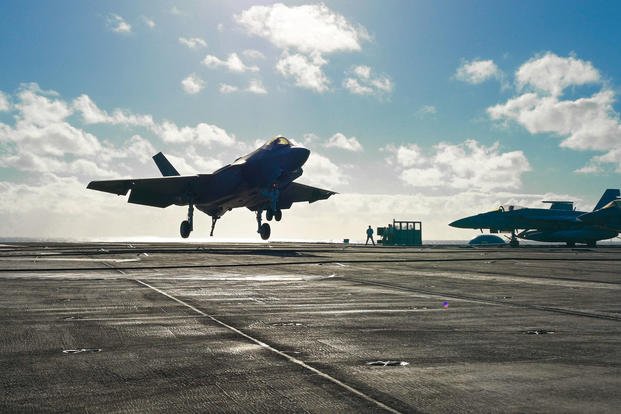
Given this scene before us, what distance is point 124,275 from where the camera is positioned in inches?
635

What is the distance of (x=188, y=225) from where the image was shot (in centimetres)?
4838

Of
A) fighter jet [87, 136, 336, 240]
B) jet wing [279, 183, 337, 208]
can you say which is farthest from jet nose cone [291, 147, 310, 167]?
jet wing [279, 183, 337, 208]

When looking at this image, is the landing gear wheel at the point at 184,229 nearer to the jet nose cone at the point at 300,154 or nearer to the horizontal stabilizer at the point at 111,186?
the horizontal stabilizer at the point at 111,186

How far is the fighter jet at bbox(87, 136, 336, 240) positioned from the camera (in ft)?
131

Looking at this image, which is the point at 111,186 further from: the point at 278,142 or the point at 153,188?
the point at 278,142

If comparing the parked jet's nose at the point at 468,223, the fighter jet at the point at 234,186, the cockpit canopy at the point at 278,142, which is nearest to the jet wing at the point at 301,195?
the fighter jet at the point at 234,186

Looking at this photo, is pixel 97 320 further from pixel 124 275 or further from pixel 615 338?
pixel 124 275

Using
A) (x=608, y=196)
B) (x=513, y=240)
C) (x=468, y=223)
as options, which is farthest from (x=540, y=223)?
(x=608, y=196)

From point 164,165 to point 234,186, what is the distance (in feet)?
61.1

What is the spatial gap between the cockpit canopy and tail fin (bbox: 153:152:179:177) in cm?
2023

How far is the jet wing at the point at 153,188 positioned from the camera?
4684 centimetres

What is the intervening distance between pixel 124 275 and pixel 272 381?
1269cm

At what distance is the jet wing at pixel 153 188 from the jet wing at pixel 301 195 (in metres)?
10.8

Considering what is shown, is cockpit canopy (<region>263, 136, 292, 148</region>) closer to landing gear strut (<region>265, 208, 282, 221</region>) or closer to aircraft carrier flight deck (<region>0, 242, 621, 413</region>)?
landing gear strut (<region>265, 208, 282, 221</region>)
